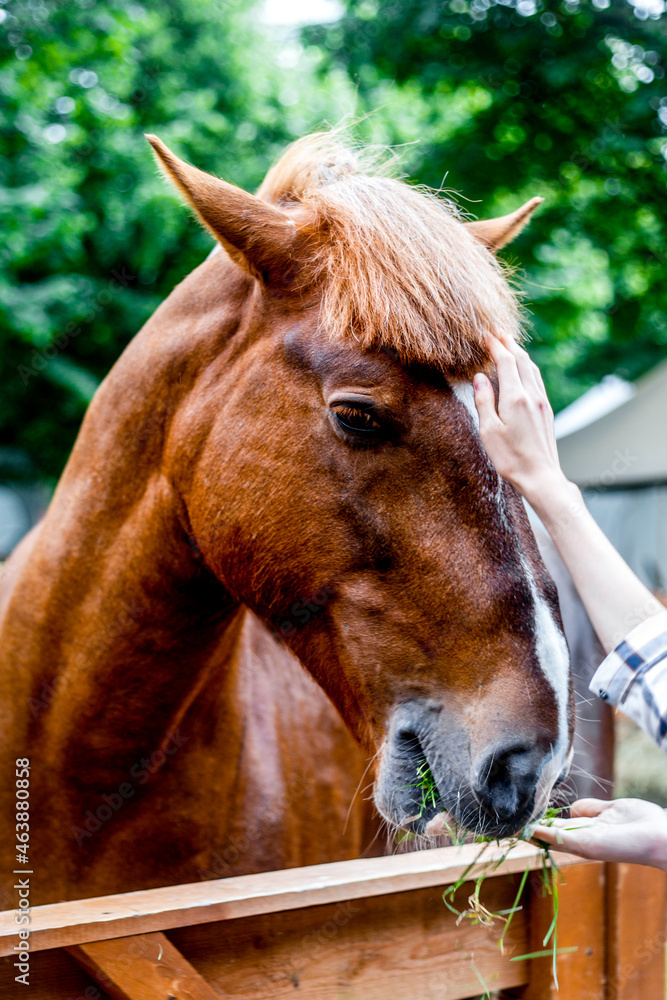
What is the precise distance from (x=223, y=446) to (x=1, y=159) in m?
8.16

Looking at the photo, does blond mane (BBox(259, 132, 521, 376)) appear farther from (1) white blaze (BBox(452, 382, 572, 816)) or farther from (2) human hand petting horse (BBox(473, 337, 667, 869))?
(1) white blaze (BBox(452, 382, 572, 816))

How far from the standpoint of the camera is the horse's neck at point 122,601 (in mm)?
2002

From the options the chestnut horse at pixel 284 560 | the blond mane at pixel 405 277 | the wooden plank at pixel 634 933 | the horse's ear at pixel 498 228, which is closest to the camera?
the chestnut horse at pixel 284 560

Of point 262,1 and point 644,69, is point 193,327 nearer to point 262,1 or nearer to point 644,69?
point 644,69

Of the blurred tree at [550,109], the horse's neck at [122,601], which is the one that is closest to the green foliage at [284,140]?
the blurred tree at [550,109]

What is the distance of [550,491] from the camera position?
53.9 inches

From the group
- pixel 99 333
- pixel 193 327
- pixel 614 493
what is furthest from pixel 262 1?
pixel 193 327

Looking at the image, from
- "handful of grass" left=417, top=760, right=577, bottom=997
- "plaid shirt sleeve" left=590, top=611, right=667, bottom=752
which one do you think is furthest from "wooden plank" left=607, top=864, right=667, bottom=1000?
"plaid shirt sleeve" left=590, top=611, right=667, bottom=752

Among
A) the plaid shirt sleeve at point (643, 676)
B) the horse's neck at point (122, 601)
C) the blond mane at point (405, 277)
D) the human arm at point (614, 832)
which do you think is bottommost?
the human arm at point (614, 832)

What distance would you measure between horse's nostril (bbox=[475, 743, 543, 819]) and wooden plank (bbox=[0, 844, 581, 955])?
11.8 inches

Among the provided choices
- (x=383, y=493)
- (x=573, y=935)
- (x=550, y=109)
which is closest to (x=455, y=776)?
(x=383, y=493)

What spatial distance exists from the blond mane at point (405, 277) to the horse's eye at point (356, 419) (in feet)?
0.47

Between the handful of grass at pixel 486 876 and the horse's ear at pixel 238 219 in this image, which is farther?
the horse's ear at pixel 238 219

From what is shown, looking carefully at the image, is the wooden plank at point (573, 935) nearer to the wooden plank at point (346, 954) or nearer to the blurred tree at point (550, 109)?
the wooden plank at point (346, 954)
